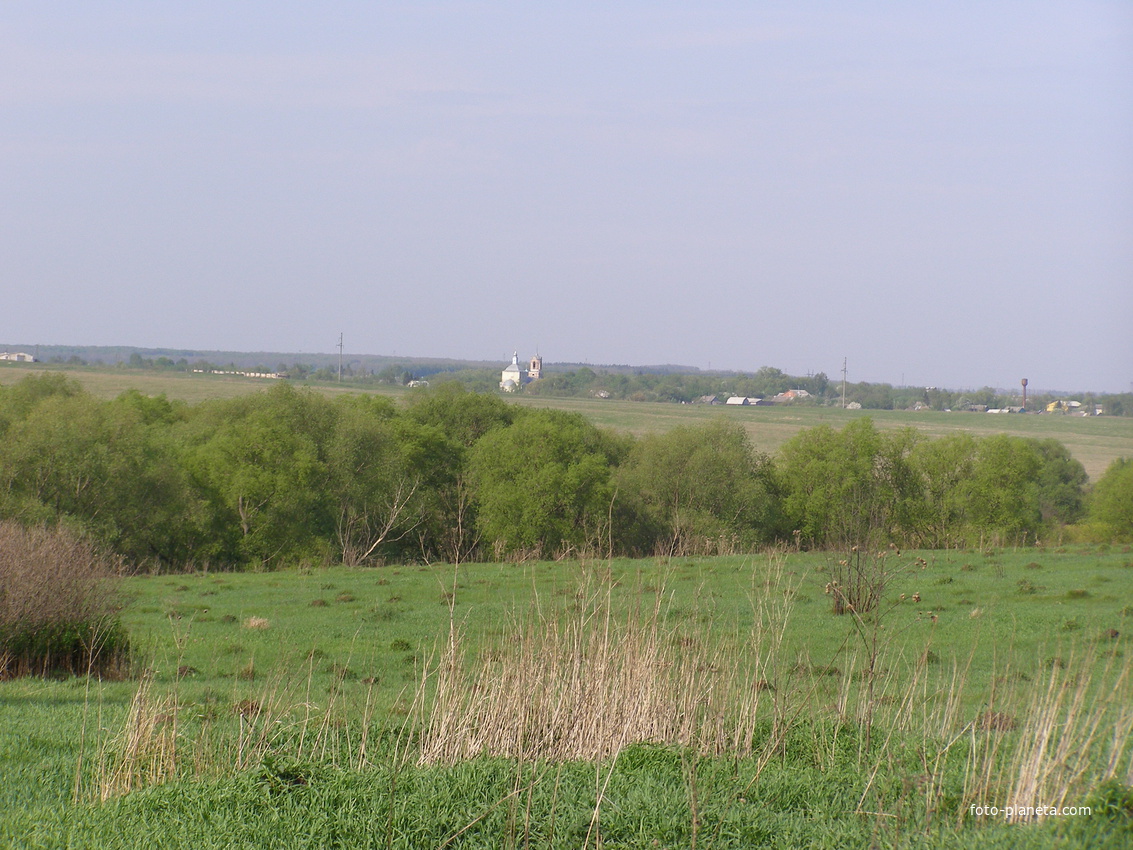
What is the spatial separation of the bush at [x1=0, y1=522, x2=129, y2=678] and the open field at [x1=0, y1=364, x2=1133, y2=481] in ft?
118

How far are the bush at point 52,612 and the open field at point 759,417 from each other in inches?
1414

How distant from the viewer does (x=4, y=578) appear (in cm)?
1215

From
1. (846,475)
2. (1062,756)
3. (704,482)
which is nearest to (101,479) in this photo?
(704,482)

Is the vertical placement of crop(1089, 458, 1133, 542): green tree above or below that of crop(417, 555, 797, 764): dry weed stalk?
below

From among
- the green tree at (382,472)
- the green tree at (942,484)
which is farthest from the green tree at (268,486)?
the green tree at (942,484)

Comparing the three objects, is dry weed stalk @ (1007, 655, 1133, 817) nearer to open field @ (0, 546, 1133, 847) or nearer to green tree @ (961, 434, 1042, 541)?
open field @ (0, 546, 1133, 847)

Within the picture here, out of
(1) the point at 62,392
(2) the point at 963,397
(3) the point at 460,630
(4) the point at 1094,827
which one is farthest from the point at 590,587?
(2) the point at 963,397

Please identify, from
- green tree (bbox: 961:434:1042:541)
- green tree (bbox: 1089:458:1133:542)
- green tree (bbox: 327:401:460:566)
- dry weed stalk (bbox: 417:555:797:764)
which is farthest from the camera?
green tree (bbox: 961:434:1042:541)

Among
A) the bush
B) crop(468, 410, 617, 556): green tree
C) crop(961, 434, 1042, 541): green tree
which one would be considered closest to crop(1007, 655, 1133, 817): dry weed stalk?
the bush

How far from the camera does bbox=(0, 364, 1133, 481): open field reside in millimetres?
59438

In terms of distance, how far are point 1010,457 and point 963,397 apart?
71.9m

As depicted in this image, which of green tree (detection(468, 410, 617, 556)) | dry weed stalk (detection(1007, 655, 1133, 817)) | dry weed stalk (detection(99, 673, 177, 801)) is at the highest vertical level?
dry weed stalk (detection(1007, 655, 1133, 817))

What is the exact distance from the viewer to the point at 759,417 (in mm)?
113625

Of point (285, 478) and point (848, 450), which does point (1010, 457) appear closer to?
point (848, 450)
